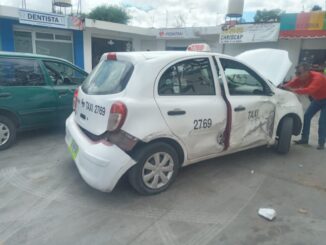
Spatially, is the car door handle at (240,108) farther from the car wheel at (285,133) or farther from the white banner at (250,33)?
the white banner at (250,33)

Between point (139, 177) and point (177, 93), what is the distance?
1.09 metres

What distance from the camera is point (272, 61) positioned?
5.60m

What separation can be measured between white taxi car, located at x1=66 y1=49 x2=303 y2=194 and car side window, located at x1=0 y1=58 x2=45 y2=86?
1.66 metres

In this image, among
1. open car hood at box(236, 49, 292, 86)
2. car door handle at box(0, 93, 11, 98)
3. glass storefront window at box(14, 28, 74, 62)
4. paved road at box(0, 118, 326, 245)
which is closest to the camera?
paved road at box(0, 118, 326, 245)

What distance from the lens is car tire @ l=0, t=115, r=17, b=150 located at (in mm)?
4750

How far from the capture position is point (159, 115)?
10.2 feet

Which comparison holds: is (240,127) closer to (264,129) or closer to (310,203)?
(264,129)

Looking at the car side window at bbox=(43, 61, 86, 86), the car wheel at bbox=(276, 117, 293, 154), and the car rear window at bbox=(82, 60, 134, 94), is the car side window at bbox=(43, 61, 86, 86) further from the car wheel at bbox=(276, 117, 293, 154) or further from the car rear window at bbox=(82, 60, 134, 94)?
the car wheel at bbox=(276, 117, 293, 154)

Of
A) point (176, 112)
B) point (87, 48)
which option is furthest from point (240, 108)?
point (87, 48)

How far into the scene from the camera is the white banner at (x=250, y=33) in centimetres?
1390

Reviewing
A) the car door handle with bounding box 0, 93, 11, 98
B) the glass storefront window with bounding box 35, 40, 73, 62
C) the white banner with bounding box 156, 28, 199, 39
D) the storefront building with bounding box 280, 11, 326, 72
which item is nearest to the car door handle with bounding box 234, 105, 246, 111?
the car door handle with bounding box 0, 93, 11, 98

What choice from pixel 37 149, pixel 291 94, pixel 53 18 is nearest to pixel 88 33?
pixel 53 18

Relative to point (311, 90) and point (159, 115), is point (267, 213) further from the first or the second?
point (311, 90)

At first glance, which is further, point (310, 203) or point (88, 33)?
point (88, 33)
